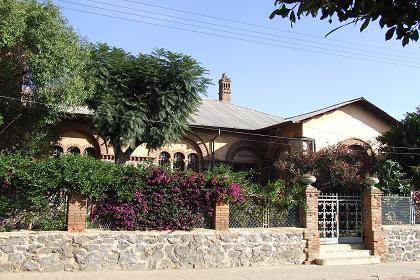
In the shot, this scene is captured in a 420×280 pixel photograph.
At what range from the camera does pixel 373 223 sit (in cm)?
1409

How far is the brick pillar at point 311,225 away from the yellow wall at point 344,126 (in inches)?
379

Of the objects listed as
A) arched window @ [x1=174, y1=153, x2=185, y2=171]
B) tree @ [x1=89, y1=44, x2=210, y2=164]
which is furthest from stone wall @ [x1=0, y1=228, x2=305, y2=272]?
arched window @ [x1=174, y1=153, x2=185, y2=171]

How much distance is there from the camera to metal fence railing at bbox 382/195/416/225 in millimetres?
14828

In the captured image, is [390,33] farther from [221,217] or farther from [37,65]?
[37,65]

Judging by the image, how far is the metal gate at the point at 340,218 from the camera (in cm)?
1395

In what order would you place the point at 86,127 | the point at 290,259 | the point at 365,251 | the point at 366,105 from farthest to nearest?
the point at 366,105
the point at 86,127
the point at 365,251
the point at 290,259

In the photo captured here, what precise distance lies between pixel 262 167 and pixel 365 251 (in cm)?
1169

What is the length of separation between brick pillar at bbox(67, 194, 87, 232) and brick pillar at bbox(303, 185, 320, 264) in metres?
6.07

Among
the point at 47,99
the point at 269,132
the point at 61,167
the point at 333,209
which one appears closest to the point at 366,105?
the point at 269,132

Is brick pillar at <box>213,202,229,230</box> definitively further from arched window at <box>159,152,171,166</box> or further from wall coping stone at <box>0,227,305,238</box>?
arched window at <box>159,152,171,166</box>

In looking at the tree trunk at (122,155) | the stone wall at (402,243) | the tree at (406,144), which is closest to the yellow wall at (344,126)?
the tree at (406,144)

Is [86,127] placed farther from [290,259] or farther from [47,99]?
[290,259]

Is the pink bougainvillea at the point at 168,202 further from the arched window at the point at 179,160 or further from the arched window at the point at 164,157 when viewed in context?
the arched window at the point at 179,160

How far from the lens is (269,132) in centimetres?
2491
